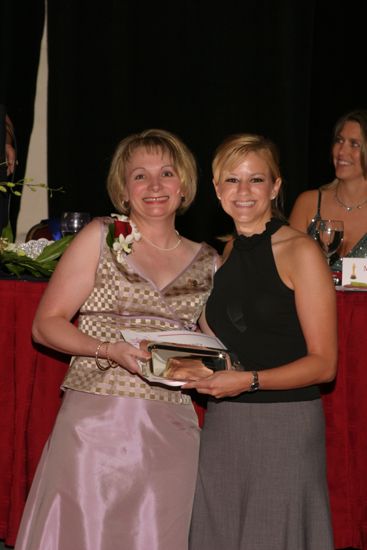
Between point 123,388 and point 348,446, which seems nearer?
point 123,388

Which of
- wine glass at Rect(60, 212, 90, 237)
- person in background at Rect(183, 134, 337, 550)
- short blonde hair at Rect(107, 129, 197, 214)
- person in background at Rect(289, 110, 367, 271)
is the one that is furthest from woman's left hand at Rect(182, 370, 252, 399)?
person in background at Rect(289, 110, 367, 271)

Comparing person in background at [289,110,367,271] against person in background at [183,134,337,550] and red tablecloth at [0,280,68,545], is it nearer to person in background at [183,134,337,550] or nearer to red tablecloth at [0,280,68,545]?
red tablecloth at [0,280,68,545]

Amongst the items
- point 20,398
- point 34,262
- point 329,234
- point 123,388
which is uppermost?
point 329,234

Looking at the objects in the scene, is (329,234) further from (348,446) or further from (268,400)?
(268,400)

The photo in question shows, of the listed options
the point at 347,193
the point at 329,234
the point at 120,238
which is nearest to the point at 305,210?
the point at 347,193

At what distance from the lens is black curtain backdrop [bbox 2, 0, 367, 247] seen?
5.52m

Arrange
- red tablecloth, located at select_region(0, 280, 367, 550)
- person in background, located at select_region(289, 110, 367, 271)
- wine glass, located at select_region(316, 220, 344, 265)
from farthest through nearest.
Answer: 1. person in background, located at select_region(289, 110, 367, 271)
2. wine glass, located at select_region(316, 220, 344, 265)
3. red tablecloth, located at select_region(0, 280, 367, 550)

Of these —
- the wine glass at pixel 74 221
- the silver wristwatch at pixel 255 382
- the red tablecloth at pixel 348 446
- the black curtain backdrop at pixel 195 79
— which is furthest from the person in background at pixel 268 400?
the black curtain backdrop at pixel 195 79

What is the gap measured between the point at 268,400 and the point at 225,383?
14cm

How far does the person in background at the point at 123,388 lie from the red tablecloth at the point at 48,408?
43cm

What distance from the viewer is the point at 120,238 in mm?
2523

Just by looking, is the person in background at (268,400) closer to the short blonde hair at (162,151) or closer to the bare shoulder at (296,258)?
the bare shoulder at (296,258)

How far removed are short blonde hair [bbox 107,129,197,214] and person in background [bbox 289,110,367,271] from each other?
6.00 feet

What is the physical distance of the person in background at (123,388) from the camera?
7.85ft
